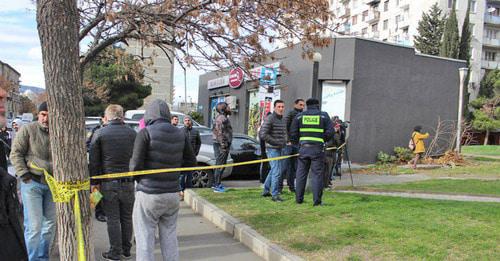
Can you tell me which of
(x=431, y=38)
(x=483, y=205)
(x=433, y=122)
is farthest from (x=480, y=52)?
(x=483, y=205)

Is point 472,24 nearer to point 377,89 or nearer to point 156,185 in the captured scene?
point 377,89

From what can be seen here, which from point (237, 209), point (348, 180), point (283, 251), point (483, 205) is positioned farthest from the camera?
point (348, 180)

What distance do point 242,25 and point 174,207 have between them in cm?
327

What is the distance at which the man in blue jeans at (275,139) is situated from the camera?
26.2 ft

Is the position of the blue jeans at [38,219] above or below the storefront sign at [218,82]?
below

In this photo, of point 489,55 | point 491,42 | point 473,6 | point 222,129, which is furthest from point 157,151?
point 489,55

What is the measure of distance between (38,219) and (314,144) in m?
4.31

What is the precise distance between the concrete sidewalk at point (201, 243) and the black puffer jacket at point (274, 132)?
1848mm

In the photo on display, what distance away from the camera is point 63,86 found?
10.0 ft

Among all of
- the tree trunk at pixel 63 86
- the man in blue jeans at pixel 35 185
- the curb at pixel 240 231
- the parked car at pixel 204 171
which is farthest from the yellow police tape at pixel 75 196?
the parked car at pixel 204 171

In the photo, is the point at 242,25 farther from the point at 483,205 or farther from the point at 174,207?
the point at 483,205

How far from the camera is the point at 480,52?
5441cm

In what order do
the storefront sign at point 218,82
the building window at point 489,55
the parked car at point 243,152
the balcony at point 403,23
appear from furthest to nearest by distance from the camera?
the building window at point 489,55 < the balcony at point 403,23 < the storefront sign at point 218,82 < the parked car at point 243,152

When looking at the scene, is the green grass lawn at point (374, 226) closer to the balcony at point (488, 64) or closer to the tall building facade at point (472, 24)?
the tall building facade at point (472, 24)
